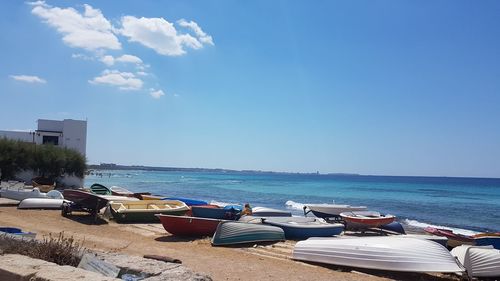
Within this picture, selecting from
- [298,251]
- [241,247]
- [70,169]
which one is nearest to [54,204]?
[241,247]

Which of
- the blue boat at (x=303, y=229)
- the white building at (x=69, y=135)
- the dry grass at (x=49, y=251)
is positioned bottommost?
the blue boat at (x=303, y=229)

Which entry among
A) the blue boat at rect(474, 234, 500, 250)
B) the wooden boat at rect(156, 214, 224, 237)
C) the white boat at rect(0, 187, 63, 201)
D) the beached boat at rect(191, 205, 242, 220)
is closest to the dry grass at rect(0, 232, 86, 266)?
the wooden boat at rect(156, 214, 224, 237)

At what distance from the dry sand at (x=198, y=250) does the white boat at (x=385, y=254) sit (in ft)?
0.68

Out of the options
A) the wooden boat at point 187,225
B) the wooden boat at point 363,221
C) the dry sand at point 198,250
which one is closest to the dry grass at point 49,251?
the dry sand at point 198,250

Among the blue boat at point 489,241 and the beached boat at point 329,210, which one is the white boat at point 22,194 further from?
the blue boat at point 489,241

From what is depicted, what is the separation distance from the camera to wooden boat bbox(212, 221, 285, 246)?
11766 mm

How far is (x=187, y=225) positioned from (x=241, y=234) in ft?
6.83

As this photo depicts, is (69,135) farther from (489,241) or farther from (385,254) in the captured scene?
(385,254)

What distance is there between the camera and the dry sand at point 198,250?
836 centimetres

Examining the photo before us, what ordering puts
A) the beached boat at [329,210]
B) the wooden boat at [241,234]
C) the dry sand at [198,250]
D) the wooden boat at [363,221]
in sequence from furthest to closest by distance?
the beached boat at [329,210] → the wooden boat at [363,221] → the wooden boat at [241,234] → the dry sand at [198,250]

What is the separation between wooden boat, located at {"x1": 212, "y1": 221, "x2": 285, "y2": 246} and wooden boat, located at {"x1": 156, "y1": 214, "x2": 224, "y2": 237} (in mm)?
1301

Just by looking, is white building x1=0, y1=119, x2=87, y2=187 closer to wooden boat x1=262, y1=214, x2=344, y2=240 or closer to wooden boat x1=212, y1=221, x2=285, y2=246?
wooden boat x1=262, y1=214, x2=344, y2=240

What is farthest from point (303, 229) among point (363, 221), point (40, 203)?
point (40, 203)

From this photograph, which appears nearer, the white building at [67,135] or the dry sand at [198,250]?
the dry sand at [198,250]
